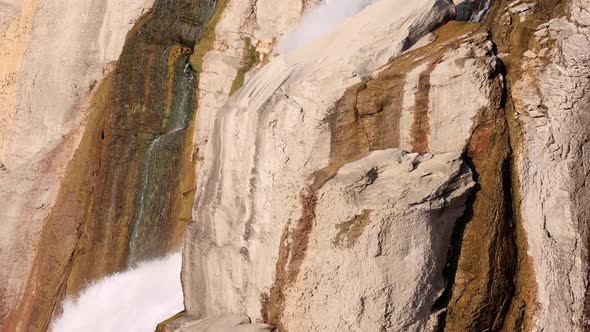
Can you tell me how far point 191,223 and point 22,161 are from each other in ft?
12.6

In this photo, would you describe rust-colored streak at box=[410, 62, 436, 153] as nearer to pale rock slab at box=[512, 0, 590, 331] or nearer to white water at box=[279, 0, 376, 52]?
pale rock slab at box=[512, 0, 590, 331]

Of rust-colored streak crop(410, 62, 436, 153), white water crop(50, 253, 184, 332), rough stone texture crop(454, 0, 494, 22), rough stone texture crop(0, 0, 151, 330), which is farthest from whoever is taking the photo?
rough stone texture crop(0, 0, 151, 330)

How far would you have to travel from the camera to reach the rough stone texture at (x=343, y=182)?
17.7 feet

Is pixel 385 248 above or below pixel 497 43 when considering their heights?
below

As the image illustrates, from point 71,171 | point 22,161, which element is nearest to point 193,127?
point 71,171

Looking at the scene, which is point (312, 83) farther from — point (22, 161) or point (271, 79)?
point (22, 161)

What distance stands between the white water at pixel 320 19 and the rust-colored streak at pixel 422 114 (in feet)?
9.70

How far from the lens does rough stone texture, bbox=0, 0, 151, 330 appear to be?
9.63 m

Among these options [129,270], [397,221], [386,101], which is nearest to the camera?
[397,221]

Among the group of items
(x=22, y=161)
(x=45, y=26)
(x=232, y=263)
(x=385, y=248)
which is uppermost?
(x=45, y=26)

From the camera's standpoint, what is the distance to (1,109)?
393 inches

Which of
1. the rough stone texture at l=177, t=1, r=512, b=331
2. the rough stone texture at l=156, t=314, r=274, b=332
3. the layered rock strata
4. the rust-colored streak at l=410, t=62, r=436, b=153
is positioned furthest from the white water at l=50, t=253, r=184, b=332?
the rust-colored streak at l=410, t=62, r=436, b=153

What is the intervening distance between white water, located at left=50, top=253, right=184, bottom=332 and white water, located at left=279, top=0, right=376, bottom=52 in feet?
10.6

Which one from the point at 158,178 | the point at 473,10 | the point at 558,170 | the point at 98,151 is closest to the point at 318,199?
the point at 558,170
